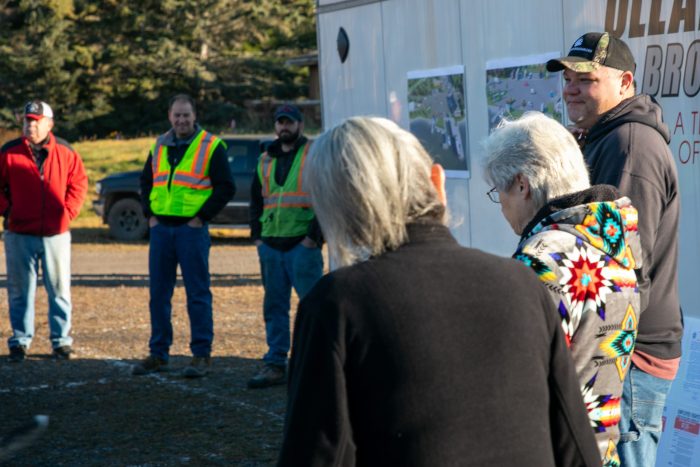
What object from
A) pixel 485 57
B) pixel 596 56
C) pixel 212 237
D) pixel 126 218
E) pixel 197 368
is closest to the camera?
pixel 596 56

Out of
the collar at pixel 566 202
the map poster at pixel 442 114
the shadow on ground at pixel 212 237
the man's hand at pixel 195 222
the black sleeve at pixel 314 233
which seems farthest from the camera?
the shadow on ground at pixel 212 237

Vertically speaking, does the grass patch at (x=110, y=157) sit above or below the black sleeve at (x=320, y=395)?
below

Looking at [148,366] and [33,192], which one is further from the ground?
[33,192]

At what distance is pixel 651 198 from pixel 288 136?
4.58m

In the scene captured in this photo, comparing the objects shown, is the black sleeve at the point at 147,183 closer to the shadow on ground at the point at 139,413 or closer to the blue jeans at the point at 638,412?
the shadow on ground at the point at 139,413

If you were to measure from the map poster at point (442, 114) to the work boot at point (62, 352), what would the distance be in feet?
11.4

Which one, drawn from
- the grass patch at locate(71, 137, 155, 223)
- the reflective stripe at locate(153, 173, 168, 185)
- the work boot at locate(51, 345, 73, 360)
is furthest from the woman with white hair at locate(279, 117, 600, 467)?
the grass patch at locate(71, 137, 155, 223)

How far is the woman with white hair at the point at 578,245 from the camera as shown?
2803mm

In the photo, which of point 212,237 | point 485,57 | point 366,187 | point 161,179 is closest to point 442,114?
point 485,57

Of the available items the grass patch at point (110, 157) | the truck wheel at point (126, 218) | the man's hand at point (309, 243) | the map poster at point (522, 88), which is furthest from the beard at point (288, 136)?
the grass patch at point (110, 157)

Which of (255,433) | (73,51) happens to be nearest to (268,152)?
(255,433)

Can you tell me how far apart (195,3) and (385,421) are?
4470cm

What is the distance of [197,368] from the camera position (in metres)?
8.23

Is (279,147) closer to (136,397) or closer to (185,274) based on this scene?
(185,274)
